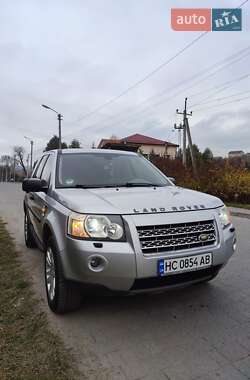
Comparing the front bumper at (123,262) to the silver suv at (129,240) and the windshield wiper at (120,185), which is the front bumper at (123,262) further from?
the windshield wiper at (120,185)

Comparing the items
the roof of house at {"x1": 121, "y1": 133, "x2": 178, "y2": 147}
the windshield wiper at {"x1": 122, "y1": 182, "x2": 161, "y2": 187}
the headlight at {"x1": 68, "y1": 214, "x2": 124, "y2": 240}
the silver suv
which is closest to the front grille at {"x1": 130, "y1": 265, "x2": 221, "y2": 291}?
the silver suv

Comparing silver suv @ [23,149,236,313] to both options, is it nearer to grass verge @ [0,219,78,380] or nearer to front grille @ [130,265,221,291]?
front grille @ [130,265,221,291]

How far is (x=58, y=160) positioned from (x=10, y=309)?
74.6 inches

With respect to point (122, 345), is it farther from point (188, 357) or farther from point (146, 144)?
point (146, 144)

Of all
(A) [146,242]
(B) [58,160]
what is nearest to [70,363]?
(A) [146,242]

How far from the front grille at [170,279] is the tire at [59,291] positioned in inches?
23.4

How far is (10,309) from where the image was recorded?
4.07m

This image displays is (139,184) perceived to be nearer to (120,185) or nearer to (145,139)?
(120,185)

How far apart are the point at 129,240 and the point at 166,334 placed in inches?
36.9

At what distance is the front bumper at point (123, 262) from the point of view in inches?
126

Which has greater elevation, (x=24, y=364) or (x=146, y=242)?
(x=146, y=242)

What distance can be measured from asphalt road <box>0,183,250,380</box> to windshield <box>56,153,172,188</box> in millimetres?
1337

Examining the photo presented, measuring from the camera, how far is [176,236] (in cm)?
340

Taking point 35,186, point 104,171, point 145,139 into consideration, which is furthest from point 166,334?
point 145,139
